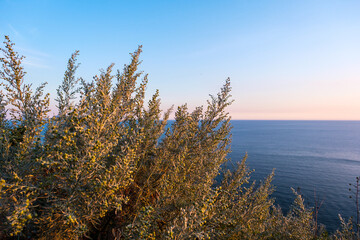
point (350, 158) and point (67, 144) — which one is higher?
point (67, 144)

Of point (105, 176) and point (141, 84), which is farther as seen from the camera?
point (141, 84)

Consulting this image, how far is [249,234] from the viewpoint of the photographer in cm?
588

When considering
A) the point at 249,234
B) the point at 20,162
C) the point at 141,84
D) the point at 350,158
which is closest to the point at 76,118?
the point at 20,162

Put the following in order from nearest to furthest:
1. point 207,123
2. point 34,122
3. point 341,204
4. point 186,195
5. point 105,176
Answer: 1. point 105,176
2. point 34,122
3. point 186,195
4. point 207,123
5. point 341,204

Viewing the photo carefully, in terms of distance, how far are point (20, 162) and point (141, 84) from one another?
13.6ft

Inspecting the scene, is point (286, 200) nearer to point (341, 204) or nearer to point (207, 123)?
point (341, 204)

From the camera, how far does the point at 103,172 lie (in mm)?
4258

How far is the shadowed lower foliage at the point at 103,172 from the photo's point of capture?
368 centimetres

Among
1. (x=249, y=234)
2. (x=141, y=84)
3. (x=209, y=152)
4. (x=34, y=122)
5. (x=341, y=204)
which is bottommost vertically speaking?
(x=341, y=204)

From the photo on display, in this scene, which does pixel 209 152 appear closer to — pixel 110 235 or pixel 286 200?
pixel 110 235

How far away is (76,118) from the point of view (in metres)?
3.87

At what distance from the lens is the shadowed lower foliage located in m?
3.68

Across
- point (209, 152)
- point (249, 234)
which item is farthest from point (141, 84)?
point (249, 234)

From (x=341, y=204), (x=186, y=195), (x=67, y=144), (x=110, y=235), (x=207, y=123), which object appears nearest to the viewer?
(x=67, y=144)
